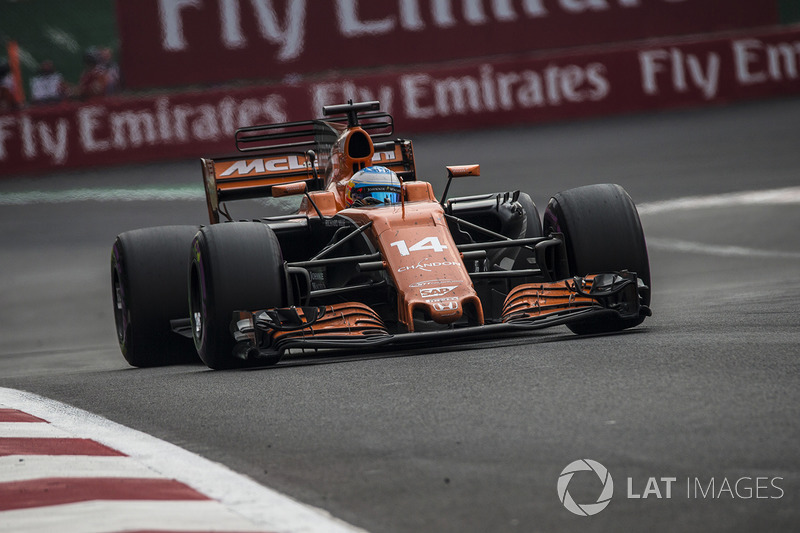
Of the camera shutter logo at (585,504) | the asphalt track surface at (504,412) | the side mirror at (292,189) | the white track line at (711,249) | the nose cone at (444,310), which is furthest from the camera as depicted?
the white track line at (711,249)

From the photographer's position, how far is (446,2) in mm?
27062

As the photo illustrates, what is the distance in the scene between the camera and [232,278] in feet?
23.1

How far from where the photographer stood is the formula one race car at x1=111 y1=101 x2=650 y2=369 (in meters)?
6.99

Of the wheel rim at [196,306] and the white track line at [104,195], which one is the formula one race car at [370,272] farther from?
the white track line at [104,195]

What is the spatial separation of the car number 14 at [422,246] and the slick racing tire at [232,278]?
718mm

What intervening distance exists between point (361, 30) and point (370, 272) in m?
19.8

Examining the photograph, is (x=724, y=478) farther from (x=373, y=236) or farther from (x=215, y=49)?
(x=215, y=49)

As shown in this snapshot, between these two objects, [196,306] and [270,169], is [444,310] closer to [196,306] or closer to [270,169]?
[196,306]

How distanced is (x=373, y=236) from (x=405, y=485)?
3.74 metres

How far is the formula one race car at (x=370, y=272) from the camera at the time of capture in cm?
699

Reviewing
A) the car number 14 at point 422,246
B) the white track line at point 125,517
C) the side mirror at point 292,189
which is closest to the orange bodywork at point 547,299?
the car number 14 at point 422,246

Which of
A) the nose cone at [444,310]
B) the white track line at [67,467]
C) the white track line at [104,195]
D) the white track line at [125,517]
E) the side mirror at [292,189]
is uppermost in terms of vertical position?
the side mirror at [292,189]

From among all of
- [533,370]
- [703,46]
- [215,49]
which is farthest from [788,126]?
[533,370]

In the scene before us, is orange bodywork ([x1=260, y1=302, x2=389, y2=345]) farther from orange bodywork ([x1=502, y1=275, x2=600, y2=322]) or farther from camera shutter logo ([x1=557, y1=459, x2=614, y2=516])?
camera shutter logo ([x1=557, y1=459, x2=614, y2=516])
